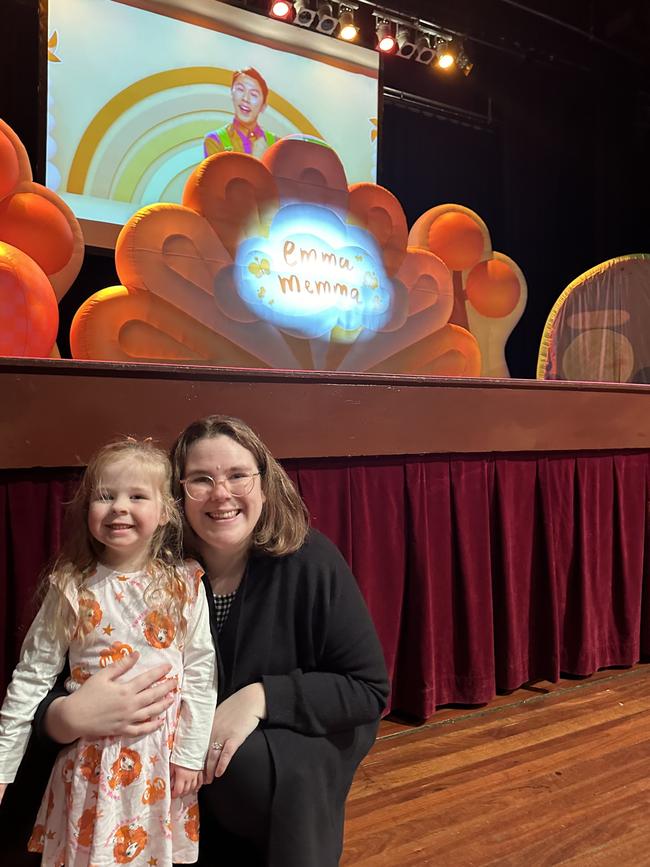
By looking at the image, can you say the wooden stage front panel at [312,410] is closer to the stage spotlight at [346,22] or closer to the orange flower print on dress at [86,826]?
the orange flower print on dress at [86,826]

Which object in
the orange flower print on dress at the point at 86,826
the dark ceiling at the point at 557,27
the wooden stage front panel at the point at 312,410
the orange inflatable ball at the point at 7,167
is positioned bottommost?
the orange flower print on dress at the point at 86,826

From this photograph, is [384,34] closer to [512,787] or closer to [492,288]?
[492,288]

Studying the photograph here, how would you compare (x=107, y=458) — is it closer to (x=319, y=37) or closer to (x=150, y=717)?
(x=150, y=717)

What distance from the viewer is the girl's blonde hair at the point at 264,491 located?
3.66 ft

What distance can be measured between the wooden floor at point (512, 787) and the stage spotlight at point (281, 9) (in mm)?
3248

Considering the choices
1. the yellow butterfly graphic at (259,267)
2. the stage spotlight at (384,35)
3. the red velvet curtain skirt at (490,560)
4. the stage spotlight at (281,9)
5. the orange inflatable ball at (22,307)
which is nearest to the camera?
the orange inflatable ball at (22,307)

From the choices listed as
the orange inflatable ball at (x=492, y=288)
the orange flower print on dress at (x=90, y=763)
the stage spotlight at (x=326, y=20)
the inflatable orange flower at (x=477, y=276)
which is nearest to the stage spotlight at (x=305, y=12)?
the stage spotlight at (x=326, y=20)

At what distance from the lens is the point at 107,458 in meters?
1.05

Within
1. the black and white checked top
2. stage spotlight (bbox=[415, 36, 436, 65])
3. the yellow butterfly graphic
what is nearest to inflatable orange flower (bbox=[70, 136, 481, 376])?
the yellow butterfly graphic

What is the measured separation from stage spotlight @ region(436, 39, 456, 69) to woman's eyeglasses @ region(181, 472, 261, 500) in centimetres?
364

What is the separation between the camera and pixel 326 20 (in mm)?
3477

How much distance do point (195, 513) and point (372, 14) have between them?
3.48 metres

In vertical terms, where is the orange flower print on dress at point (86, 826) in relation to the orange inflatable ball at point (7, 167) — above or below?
below

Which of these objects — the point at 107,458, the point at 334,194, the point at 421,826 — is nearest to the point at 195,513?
the point at 107,458
